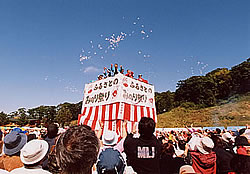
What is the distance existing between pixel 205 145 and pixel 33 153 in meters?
2.10

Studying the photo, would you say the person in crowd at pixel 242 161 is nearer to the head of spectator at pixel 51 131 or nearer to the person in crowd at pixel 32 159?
the person in crowd at pixel 32 159

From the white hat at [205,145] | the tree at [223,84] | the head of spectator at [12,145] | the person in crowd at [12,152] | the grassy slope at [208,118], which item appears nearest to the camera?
the person in crowd at [12,152]

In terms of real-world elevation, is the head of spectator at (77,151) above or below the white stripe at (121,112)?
below

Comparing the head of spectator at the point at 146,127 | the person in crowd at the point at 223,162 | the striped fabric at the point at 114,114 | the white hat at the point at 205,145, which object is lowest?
the person in crowd at the point at 223,162

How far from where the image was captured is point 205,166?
7.93 ft

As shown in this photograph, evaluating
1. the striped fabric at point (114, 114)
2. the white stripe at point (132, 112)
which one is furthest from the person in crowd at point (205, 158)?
the white stripe at point (132, 112)

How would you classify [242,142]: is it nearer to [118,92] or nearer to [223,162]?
[223,162]

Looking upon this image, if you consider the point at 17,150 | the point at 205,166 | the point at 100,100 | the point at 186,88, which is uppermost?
the point at 186,88

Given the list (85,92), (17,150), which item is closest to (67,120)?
(85,92)

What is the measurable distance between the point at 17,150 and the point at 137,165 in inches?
61.8

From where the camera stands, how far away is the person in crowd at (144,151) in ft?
6.93

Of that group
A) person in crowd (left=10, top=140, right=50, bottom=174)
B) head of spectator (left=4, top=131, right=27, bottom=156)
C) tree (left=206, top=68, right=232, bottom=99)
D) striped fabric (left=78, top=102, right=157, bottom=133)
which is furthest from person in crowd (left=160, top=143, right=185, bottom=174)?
tree (left=206, top=68, right=232, bottom=99)

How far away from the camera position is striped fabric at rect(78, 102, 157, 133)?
500 centimetres

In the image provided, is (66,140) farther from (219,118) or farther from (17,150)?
(219,118)
